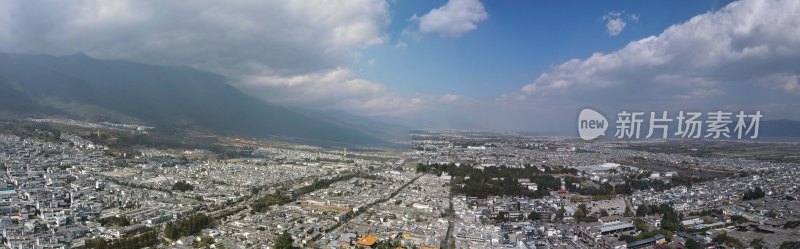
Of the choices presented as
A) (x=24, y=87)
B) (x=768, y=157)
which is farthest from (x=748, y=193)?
(x=24, y=87)

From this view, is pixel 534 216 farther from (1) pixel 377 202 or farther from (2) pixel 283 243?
(2) pixel 283 243

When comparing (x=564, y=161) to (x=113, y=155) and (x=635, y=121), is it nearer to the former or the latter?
(x=635, y=121)

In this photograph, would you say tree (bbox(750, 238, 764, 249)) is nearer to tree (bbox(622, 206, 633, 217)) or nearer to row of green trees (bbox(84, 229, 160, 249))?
tree (bbox(622, 206, 633, 217))

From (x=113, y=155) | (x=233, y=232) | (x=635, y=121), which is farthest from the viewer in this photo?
(x=113, y=155)

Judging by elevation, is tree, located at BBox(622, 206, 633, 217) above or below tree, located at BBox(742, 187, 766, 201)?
below

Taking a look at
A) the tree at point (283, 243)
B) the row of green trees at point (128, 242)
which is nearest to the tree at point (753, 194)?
the tree at point (283, 243)

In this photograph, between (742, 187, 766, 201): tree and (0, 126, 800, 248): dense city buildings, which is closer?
(0, 126, 800, 248): dense city buildings

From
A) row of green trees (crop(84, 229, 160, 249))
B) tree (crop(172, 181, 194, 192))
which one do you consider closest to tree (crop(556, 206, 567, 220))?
row of green trees (crop(84, 229, 160, 249))

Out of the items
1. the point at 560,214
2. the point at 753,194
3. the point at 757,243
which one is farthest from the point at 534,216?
the point at 753,194

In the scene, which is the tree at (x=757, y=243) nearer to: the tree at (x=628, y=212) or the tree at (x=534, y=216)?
the tree at (x=628, y=212)
